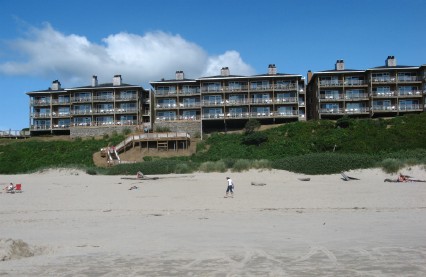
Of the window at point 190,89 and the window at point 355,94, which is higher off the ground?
the window at point 190,89

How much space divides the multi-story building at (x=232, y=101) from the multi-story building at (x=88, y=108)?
4.86 m

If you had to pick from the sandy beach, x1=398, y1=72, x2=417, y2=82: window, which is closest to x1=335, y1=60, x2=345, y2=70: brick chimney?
x1=398, y1=72, x2=417, y2=82: window

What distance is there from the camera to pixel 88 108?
71.1m

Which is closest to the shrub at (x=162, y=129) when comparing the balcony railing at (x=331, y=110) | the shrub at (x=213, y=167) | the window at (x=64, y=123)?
the window at (x=64, y=123)

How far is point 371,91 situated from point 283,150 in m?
25.9

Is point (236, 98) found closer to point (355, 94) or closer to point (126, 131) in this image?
point (126, 131)

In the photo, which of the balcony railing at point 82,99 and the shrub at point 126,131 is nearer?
the shrub at point 126,131

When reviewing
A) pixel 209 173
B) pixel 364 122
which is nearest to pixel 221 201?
pixel 209 173

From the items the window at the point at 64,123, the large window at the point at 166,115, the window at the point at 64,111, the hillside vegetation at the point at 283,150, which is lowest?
the hillside vegetation at the point at 283,150

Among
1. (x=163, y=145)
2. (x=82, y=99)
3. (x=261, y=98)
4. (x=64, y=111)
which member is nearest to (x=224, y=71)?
(x=261, y=98)

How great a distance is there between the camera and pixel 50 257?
34.9 feet

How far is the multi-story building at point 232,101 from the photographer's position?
65625 mm

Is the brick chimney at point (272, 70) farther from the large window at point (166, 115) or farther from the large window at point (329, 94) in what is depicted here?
the large window at point (166, 115)

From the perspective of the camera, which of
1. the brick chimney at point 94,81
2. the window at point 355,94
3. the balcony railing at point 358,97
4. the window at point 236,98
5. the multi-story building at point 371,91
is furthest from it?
the brick chimney at point 94,81
